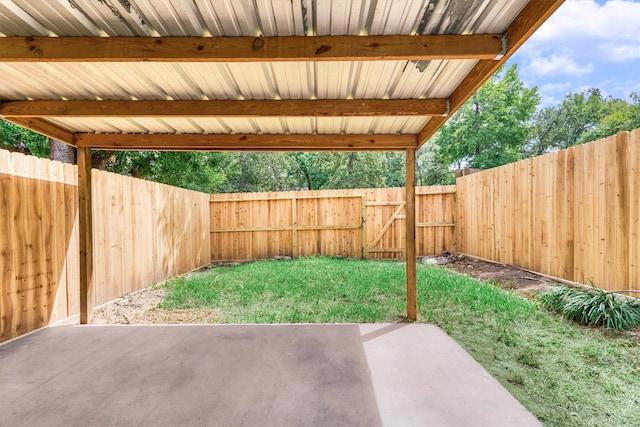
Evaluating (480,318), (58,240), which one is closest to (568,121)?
(480,318)

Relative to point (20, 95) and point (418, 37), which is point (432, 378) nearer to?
point (418, 37)

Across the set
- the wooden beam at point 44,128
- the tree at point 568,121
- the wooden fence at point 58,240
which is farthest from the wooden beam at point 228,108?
the tree at point 568,121

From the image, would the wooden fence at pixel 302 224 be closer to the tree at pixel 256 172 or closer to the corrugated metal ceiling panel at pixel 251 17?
the corrugated metal ceiling panel at pixel 251 17

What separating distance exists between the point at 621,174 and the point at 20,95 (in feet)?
19.8

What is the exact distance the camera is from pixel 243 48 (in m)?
1.88

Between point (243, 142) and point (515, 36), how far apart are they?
8.84ft

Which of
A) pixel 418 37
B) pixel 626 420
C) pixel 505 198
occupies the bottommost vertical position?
pixel 626 420

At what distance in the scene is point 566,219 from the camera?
4309mm

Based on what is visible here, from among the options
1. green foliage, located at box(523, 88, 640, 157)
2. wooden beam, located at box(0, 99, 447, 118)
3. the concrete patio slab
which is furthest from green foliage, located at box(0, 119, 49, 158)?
green foliage, located at box(523, 88, 640, 157)

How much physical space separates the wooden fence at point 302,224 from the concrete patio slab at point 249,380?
16.9 ft

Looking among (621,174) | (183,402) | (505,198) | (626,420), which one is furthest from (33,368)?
(505,198)

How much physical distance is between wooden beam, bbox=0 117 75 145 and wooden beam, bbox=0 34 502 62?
1.41 meters

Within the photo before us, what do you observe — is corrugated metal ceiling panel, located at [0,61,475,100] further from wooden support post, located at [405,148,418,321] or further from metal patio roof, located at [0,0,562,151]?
wooden support post, located at [405,148,418,321]

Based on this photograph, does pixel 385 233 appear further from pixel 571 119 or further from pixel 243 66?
pixel 571 119
